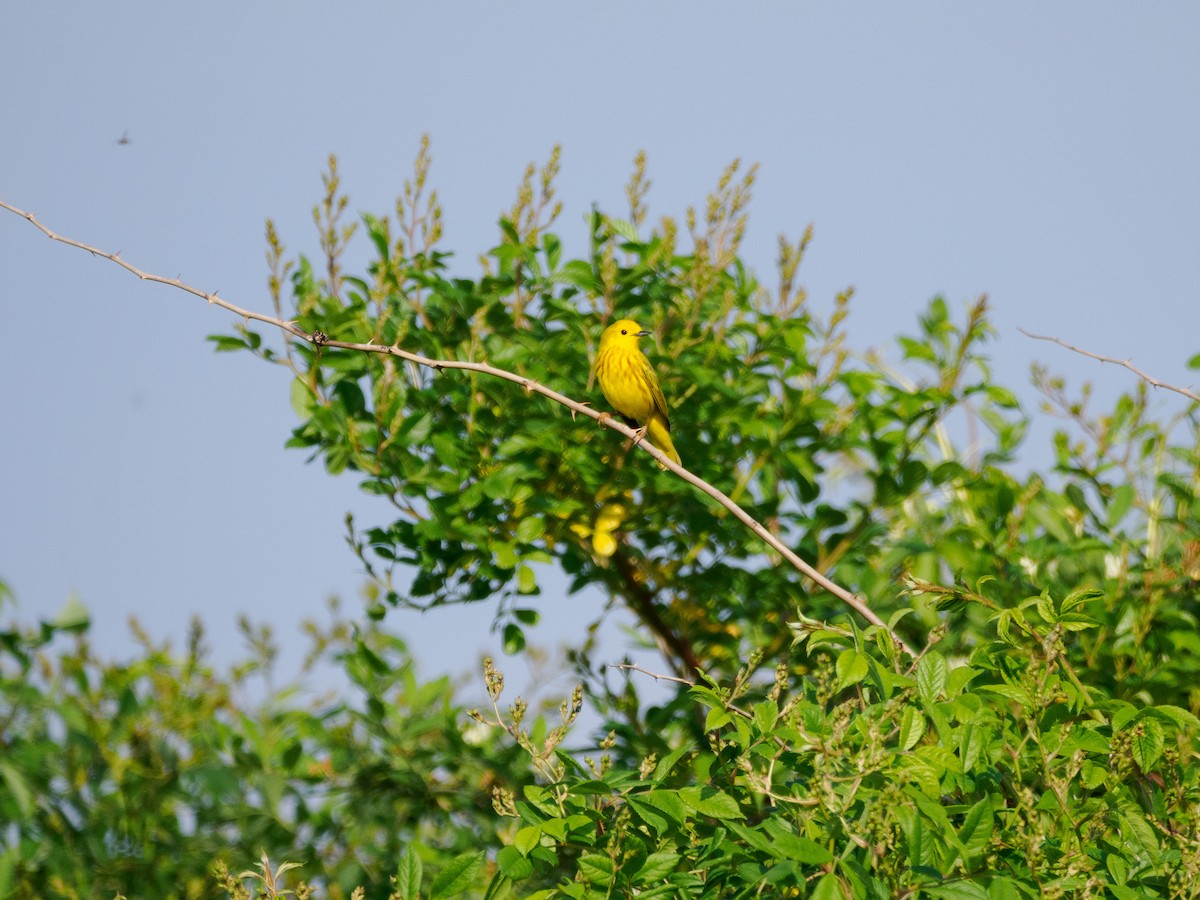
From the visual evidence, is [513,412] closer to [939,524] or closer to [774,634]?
[774,634]

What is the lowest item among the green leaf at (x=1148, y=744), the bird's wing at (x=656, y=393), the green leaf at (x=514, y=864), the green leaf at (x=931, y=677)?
the green leaf at (x=514, y=864)

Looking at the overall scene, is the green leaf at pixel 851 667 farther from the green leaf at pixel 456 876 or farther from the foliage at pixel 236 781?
the foliage at pixel 236 781

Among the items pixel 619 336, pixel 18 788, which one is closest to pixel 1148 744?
pixel 619 336

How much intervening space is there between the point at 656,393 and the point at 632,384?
0.20 meters

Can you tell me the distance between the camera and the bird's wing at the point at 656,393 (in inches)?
202

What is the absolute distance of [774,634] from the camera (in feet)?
17.0

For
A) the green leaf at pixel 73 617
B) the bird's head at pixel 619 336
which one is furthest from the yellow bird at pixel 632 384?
the green leaf at pixel 73 617

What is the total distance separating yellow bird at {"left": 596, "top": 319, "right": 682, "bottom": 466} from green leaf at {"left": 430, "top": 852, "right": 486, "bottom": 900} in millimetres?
2614

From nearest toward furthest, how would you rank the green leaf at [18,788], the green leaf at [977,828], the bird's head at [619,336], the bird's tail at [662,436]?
the green leaf at [977,828] < the green leaf at [18,788] < the bird's head at [619,336] < the bird's tail at [662,436]

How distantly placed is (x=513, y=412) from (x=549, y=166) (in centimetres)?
111

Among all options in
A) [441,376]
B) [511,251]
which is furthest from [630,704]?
[511,251]

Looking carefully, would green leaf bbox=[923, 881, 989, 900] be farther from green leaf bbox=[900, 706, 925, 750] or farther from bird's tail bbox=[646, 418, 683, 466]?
bird's tail bbox=[646, 418, 683, 466]

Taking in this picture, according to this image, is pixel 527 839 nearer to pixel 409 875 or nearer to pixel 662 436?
pixel 409 875

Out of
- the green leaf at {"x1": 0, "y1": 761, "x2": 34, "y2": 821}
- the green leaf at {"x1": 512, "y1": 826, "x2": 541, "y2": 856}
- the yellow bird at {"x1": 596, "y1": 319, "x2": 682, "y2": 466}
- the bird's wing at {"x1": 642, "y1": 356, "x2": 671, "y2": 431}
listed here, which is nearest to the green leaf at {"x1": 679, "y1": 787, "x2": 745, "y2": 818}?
the green leaf at {"x1": 512, "y1": 826, "x2": 541, "y2": 856}
